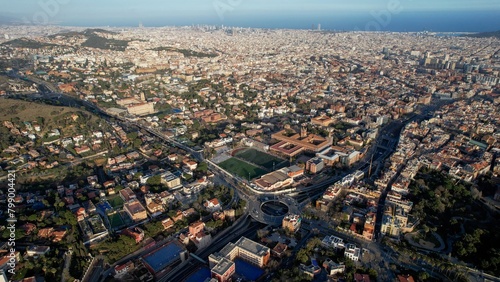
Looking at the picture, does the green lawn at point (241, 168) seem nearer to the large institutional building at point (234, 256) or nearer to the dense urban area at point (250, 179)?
the dense urban area at point (250, 179)

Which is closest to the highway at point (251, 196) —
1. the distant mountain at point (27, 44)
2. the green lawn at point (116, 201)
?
the green lawn at point (116, 201)

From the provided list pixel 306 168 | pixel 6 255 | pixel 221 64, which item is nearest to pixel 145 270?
pixel 6 255

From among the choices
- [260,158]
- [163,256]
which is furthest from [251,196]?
[163,256]

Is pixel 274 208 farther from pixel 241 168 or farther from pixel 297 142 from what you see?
pixel 297 142

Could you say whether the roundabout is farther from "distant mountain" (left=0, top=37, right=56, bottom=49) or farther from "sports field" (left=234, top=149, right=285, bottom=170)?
"distant mountain" (left=0, top=37, right=56, bottom=49)

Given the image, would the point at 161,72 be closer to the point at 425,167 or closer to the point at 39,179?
the point at 39,179

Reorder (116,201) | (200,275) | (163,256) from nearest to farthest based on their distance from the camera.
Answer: (200,275) < (163,256) < (116,201)

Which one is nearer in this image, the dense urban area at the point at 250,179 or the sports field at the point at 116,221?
the dense urban area at the point at 250,179
